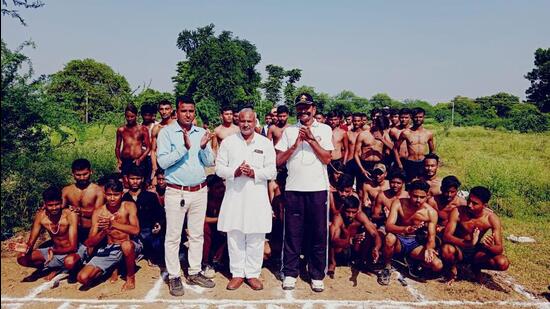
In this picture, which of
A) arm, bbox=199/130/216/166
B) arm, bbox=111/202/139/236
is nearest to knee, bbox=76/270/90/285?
arm, bbox=111/202/139/236

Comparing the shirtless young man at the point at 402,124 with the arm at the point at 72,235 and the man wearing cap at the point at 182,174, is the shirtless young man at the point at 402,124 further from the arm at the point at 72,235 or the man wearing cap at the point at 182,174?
the arm at the point at 72,235

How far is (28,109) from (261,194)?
189 inches

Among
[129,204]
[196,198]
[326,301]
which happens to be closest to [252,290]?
[326,301]

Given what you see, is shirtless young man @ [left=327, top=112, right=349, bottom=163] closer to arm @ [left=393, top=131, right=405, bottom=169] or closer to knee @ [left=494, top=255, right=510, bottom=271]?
arm @ [left=393, top=131, right=405, bottom=169]

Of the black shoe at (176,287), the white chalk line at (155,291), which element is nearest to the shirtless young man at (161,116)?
the white chalk line at (155,291)

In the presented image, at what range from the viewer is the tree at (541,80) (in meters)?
49.2

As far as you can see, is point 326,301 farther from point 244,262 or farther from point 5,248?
point 5,248

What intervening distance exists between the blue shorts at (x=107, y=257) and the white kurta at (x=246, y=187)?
4.34ft

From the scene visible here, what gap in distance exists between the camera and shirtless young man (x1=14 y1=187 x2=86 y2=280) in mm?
5164

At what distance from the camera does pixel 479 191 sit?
17.8 feet

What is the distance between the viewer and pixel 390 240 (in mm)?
5570

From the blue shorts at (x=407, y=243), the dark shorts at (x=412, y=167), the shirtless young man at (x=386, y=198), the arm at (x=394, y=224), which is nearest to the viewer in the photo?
the arm at (x=394, y=224)

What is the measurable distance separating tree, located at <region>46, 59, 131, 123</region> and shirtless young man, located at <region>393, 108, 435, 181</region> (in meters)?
6.75

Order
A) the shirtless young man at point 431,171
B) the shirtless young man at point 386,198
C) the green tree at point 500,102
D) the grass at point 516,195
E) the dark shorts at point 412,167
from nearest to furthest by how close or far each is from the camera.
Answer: the shirtless young man at point 386,198
the grass at point 516,195
the shirtless young man at point 431,171
the dark shorts at point 412,167
the green tree at point 500,102
